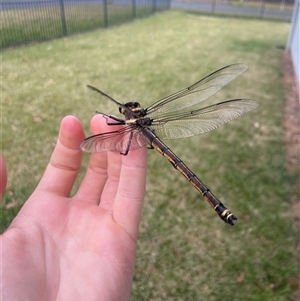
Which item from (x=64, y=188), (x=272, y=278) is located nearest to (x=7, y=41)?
(x=64, y=188)

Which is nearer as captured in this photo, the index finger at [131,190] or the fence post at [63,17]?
the index finger at [131,190]

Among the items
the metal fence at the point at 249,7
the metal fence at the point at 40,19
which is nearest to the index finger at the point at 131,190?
the metal fence at the point at 40,19

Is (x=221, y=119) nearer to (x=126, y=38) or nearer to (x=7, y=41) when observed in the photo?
(x=7, y=41)

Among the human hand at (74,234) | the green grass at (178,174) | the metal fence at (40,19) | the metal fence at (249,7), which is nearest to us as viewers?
the human hand at (74,234)

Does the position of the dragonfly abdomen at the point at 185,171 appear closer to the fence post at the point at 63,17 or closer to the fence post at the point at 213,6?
the fence post at the point at 63,17

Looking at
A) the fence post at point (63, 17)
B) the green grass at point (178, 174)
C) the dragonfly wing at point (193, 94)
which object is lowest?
the green grass at point (178, 174)

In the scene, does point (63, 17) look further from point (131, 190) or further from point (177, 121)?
point (131, 190)
